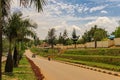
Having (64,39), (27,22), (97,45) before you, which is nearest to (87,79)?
(27,22)

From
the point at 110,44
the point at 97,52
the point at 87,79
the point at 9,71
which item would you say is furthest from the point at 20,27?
the point at 110,44

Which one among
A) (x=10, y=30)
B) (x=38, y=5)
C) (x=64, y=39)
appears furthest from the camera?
(x=64, y=39)

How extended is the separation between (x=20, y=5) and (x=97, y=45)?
71082 mm

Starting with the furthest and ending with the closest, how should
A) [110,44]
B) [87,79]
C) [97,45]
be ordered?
[97,45] < [110,44] < [87,79]

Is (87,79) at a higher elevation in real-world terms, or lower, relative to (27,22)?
lower

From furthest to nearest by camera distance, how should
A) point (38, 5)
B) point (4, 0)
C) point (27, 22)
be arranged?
point (27, 22)
point (4, 0)
point (38, 5)

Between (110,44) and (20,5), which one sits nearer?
(20,5)

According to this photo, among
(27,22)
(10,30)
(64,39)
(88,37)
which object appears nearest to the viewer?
(10,30)

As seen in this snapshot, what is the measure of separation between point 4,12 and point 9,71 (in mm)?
16967

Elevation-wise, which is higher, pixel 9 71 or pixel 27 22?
pixel 27 22

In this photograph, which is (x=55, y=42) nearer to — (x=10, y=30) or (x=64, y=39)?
(x=64, y=39)

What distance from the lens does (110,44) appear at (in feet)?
233

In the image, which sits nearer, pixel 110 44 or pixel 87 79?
pixel 87 79

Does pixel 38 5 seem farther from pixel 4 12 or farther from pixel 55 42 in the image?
pixel 55 42
